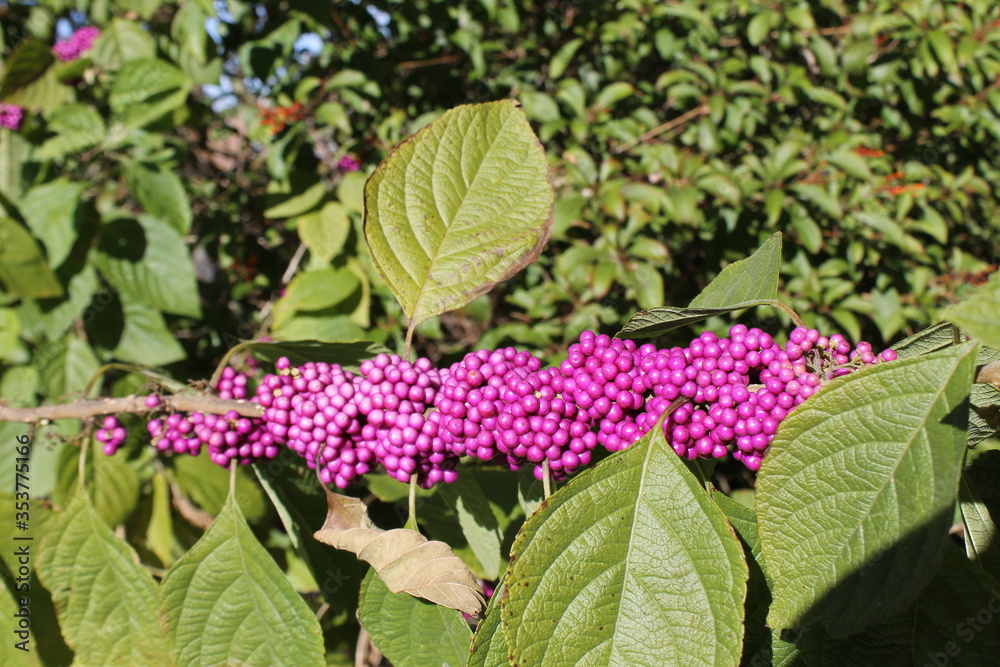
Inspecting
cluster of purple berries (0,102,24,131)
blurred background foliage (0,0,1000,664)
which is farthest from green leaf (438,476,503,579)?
cluster of purple berries (0,102,24,131)

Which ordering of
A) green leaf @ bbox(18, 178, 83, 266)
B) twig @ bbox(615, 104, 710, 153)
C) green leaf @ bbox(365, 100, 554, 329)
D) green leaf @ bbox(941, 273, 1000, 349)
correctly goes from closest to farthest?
green leaf @ bbox(941, 273, 1000, 349) < green leaf @ bbox(365, 100, 554, 329) < green leaf @ bbox(18, 178, 83, 266) < twig @ bbox(615, 104, 710, 153)

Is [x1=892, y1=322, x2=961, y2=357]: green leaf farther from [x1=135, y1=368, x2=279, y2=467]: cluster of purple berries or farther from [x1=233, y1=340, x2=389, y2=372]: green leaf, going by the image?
[x1=135, y1=368, x2=279, y2=467]: cluster of purple berries

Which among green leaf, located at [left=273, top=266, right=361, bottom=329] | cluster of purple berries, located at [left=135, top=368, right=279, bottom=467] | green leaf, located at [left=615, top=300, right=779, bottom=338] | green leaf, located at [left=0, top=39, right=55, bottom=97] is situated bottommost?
green leaf, located at [left=273, top=266, right=361, bottom=329]

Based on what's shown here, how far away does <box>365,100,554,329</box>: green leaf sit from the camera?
1.01 m

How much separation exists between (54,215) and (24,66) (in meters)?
0.74

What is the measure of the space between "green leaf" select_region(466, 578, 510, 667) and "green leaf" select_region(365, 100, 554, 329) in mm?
438

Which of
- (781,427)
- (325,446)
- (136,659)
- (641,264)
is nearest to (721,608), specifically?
(781,427)

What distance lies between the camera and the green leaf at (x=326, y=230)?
2531mm

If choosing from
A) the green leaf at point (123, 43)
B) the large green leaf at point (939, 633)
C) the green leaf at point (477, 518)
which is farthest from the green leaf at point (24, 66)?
the large green leaf at point (939, 633)

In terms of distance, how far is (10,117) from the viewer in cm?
283

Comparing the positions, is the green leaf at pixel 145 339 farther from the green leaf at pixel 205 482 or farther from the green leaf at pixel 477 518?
the green leaf at pixel 477 518

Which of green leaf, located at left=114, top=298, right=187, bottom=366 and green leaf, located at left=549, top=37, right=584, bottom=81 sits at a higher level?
green leaf, located at left=549, top=37, right=584, bottom=81

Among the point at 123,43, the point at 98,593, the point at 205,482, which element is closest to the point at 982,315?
the point at 98,593

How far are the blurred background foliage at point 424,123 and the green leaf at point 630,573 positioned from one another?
56.2 inches
